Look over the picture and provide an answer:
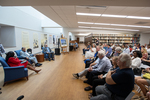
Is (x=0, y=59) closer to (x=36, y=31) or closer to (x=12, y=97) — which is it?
(x=12, y=97)

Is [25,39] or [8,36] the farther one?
[25,39]

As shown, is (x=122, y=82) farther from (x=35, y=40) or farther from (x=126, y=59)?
(x=35, y=40)

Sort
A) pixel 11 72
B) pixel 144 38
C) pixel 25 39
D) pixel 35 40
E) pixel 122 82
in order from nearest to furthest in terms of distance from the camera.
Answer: pixel 122 82 → pixel 11 72 → pixel 25 39 → pixel 35 40 → pixel 144 38

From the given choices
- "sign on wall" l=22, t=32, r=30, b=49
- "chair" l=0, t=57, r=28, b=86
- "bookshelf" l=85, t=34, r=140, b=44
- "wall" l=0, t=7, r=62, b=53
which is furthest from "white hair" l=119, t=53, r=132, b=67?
"bookshelf" l=85, t=34, r=140, b=44

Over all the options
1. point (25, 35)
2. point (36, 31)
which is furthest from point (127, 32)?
point (25, 35)

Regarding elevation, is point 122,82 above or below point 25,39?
below

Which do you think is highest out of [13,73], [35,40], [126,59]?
[35,40]

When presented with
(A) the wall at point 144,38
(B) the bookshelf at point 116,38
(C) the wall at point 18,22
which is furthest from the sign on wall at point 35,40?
(A) the wall at point 144,38

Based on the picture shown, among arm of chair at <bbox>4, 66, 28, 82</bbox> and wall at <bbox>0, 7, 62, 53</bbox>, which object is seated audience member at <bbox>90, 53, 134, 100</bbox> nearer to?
arm of chair at <bbox>4, 66, 28, 82</bbox>

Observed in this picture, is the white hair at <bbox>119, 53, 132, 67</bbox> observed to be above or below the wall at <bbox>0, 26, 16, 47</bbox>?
below

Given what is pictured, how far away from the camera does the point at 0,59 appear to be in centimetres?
327

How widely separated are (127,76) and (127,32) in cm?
1314

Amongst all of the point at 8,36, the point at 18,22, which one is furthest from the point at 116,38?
the point at 8,36

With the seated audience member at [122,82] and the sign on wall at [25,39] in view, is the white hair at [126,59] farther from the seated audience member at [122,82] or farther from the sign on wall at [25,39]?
the sign on wall at [25,39]
